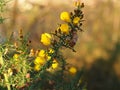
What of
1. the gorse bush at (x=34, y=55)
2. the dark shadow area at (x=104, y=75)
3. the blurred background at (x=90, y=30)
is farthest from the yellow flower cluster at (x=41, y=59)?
the blurred background at (x=90, y=30)

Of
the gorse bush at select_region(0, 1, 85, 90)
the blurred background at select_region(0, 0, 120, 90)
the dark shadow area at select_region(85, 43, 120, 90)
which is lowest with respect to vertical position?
the gorse bush at select_region(0, 1, 85, 90)

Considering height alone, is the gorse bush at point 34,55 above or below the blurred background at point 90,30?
below

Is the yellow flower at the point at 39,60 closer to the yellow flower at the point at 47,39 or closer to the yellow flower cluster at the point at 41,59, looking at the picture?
the yellow flower cluster at the point at 41,59

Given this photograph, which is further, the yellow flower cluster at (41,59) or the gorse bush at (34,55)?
the yellow flower cluster at (41,59)

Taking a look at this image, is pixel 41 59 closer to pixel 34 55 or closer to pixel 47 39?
pixel 34 55

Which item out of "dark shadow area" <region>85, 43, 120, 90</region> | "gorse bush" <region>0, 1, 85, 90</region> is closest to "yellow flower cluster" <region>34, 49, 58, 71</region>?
"gorse bush" <region>0, 1, 85, 90</region>

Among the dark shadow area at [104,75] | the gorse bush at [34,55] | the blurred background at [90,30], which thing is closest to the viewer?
the gorse bush at [34,55]

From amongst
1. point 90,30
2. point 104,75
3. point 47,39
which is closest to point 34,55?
point 47,39

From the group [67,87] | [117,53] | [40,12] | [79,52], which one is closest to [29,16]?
[40,12]

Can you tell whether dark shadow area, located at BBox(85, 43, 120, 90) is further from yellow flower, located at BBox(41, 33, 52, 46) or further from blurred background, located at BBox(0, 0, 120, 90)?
yellow flower, located at BBox(41, 33, 52, 46)
